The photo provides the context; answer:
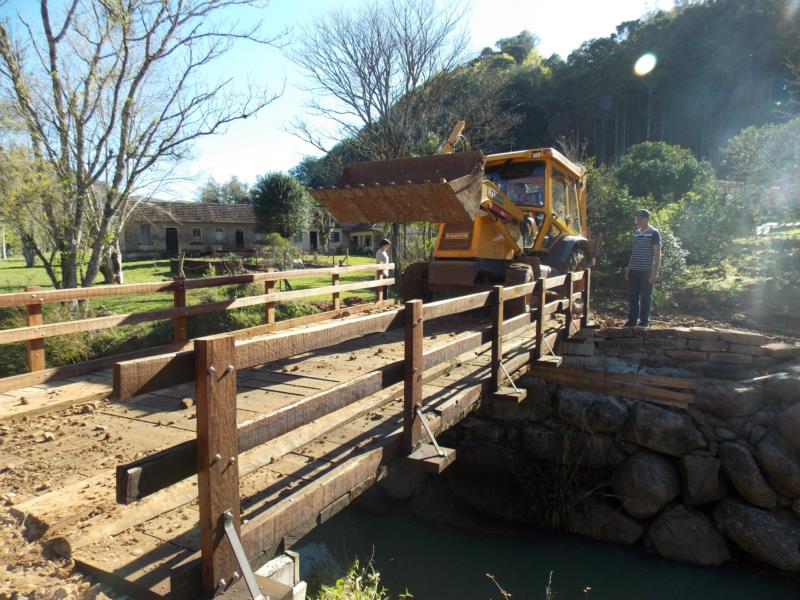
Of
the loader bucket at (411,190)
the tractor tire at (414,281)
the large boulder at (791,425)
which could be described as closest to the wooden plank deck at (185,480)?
the loader bucket at (411,190)

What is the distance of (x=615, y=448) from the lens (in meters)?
7.93

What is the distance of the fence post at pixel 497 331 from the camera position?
5.05 metres

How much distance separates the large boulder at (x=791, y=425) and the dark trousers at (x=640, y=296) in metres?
2.36

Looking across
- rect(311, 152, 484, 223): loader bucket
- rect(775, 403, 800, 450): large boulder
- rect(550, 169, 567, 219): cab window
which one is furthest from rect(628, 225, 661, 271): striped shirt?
rect(311, 152, 484, 223): loader bucket

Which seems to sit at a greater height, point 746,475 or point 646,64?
point 646,64

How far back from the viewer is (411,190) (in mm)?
6527

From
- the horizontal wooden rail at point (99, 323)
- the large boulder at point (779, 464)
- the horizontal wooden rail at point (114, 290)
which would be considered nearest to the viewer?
the horizontal wooden rail at point (99, 323)

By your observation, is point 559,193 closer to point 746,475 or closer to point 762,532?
point 746,475

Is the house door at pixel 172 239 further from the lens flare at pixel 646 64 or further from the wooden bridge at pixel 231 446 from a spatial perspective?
the wooden bridge at pixel 231 446

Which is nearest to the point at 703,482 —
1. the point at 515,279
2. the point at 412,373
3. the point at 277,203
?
the point at 515,279

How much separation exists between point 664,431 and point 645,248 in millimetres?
2717

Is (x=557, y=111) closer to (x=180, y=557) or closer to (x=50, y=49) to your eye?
(x=50, y=49)

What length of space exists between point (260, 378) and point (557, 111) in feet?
142

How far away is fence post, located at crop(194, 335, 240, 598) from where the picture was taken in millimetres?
2098
